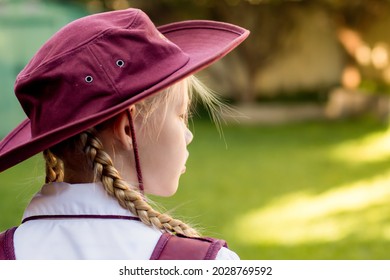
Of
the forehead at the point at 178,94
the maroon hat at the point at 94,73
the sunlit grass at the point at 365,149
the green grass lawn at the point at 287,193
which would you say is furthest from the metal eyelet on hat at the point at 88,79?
the sunlit grass at the point at 365,149

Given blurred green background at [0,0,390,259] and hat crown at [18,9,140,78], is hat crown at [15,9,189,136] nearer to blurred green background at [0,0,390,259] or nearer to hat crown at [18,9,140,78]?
hat crown at [18,9,140,78]

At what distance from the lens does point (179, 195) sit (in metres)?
5.85

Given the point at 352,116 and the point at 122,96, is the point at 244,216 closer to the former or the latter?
the point at 122,96

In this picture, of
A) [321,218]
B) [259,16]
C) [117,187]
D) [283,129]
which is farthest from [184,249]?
[259,16]

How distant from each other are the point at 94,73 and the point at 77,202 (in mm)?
199

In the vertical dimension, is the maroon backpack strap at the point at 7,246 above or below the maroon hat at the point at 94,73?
below

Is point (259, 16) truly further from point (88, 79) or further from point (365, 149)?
point (88, 79)

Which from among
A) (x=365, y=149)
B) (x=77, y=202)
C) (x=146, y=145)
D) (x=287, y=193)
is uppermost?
(x=146, y=145)

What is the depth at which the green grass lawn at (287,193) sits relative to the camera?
4363mm

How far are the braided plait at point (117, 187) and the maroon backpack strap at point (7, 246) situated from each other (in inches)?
6.5

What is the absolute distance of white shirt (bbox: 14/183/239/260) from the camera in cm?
110

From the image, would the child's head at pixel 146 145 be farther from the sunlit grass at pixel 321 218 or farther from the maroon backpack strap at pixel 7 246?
the sunlit grass at pixel 321 218

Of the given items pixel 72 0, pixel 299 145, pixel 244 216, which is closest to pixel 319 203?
pixel 244 216

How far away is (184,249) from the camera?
108cm
